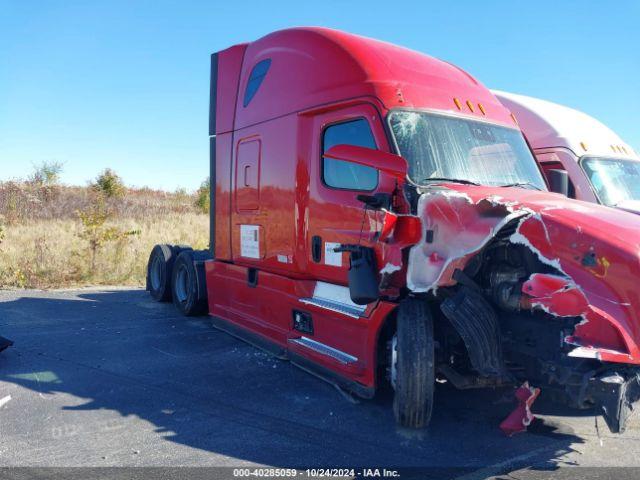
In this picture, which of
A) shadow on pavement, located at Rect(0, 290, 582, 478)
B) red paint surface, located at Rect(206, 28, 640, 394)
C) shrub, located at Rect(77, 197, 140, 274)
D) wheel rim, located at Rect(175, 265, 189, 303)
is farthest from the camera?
shrub, located at Rect(77, 197, 140, 274)

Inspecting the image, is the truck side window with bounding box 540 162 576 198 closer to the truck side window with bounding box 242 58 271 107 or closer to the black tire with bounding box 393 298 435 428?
the truck side window with bounding box 242 58 271 107

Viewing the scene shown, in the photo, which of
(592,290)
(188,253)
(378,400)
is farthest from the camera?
(188,253)

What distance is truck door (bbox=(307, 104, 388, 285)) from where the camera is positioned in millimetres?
5020

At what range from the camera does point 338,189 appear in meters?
5.39

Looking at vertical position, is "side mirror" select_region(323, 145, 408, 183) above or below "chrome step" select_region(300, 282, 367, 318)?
above

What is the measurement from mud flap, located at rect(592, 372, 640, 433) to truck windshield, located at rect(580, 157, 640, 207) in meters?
5.29

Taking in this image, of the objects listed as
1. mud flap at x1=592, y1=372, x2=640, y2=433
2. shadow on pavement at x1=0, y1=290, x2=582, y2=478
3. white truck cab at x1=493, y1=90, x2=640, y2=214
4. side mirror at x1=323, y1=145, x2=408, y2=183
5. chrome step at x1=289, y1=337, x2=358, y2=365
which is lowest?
shadow on pavement at x1=0, y1=290, x2=582, y2=478

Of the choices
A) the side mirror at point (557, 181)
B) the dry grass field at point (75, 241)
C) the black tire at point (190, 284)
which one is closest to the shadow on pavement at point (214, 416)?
the black tire at point (190, 284)

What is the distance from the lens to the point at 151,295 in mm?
10547

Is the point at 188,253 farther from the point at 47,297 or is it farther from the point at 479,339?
the point at 479,339

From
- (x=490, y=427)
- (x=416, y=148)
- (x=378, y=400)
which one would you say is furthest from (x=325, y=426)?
(x=416, y=148)

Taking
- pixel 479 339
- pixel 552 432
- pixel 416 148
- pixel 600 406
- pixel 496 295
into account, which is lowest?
pixel 552 432

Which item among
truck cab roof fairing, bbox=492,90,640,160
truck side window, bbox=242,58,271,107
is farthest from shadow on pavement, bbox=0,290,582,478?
truck cab roof fairing, bbox=492,90,640,160

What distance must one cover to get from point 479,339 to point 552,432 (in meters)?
1.36
